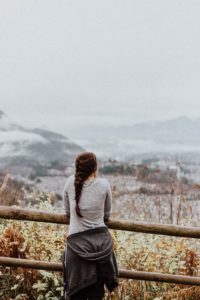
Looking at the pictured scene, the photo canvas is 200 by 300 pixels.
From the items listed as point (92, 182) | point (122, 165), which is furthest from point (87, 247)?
point (122, 165)

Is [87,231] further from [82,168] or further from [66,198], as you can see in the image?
[82,168]

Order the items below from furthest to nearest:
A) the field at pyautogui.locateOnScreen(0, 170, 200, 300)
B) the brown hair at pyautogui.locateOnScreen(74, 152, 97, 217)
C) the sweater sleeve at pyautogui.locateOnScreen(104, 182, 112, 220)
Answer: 1. the field at pyautogui.locateOnScreen(0, 170, 200, 300)
2. the sweater sleeve at pyautogui.locateOnScreen(104, 182, 112, 220)
3. the brown hair at pyautogui.locateOnScreen(74, 152, 97, 217)

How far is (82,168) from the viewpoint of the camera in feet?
15.2

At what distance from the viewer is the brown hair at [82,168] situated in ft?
15.2

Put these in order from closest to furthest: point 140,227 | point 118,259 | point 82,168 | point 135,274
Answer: point 82,168 < point 140,227 < point 135,274 < point 118,259

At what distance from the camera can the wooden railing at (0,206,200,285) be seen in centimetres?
513

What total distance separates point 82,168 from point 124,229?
0.86 meters

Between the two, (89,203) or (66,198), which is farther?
(66,198)

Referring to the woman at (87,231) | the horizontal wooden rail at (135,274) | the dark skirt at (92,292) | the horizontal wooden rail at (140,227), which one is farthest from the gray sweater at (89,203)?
the horizontal wooden rail at (135,274)

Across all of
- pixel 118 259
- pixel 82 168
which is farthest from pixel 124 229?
pixel 118 259

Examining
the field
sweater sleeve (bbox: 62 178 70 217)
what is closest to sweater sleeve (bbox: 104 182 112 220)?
sweater sleeve (bbox: 62 178 70 217)

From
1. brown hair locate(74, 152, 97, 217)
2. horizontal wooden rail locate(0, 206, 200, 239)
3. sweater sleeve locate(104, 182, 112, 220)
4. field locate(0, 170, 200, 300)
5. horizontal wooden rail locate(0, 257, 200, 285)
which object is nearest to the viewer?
brown hair locate(74, 152, 97, 217)

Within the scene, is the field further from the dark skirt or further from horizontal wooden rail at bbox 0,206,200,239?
the dark skirt

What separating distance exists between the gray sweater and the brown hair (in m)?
0.04
